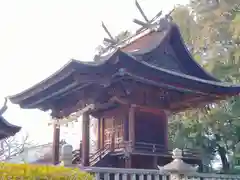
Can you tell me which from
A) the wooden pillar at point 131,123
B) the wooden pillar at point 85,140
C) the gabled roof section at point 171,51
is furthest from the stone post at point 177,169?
the gabled roof section at point 171,51

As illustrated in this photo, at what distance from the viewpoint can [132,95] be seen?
44.2ft

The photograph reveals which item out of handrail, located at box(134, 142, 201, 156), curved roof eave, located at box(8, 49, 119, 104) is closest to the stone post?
handrail, located at box(134, 142, 201, 156)

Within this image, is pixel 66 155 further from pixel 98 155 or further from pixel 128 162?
pixel 98 155

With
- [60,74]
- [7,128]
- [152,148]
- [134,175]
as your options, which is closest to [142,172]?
[134,175]

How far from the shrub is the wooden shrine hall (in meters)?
5.96

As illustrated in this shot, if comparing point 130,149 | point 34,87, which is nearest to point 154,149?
point 130,149

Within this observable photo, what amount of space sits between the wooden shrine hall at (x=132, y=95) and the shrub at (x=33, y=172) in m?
5.96

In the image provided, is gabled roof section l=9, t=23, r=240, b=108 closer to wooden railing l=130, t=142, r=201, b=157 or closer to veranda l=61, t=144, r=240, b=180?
wooden railing l=130, t=142, r=201, b=157

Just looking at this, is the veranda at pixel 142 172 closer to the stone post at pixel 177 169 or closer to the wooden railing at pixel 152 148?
the stone post at pixel 177 169

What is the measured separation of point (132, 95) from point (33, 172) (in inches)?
337

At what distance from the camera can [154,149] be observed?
1342 cm

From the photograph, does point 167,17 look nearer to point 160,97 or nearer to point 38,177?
point 160,97

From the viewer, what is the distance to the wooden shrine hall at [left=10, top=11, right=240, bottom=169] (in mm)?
12008

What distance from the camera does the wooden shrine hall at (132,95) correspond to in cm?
1201
